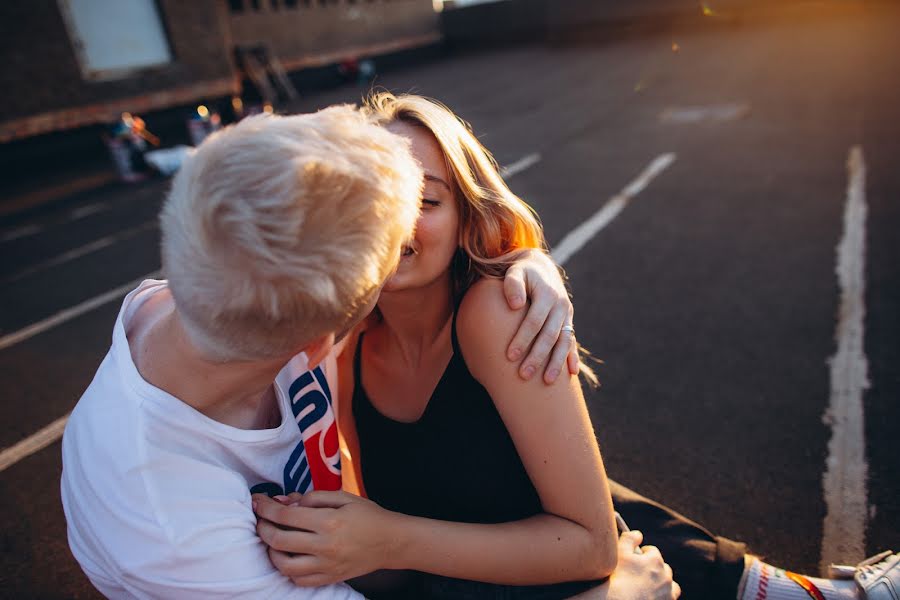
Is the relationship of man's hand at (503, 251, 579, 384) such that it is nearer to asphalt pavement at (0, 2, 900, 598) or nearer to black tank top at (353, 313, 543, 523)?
black tank top at (353, 313, 543, 523)

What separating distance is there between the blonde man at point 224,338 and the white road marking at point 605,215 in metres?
4.02

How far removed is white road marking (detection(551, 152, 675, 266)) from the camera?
5.26 meters

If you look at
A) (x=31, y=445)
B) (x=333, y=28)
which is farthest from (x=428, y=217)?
(x=333, y=28)

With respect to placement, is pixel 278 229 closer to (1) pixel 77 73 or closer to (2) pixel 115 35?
(1) pixel 77 73

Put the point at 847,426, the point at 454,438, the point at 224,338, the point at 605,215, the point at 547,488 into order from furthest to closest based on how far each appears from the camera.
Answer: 1. the point at 605,215
2. the point at 847,426
3. the point at 454,438
4. the point at 547,488
5. the point at 224,338

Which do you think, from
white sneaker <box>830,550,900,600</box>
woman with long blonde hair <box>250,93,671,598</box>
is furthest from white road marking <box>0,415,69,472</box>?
white sneaker <box>830,550,900,600</box>

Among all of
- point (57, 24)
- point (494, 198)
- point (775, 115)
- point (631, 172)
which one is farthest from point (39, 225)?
point (775, 115)

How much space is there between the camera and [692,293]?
167 inches

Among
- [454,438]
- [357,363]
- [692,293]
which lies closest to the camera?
[454,438]

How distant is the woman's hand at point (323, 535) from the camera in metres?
1.12

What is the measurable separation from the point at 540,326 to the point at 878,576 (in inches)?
50.3

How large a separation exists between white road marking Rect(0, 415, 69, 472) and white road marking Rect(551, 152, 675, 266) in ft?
12.4

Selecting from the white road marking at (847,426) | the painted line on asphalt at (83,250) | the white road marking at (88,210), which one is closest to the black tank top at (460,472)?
the white road marking at (847,426)

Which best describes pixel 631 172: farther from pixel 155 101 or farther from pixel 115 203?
pixel 155 101
